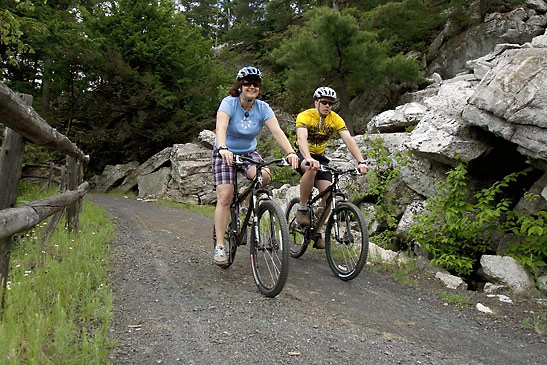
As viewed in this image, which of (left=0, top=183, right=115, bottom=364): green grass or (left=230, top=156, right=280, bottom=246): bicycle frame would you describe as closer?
(left=0, top=183, right=115, bottom=364): green grass

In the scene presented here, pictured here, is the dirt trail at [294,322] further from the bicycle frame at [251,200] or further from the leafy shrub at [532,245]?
the leafy shrub at [532,245]

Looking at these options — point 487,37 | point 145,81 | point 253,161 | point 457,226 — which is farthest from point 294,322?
point 145,81

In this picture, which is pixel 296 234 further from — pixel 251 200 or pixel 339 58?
pixel 339 58

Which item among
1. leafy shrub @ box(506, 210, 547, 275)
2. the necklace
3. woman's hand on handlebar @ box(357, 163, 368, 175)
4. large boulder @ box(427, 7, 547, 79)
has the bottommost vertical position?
leafy shrub @ box(506, 210, 547, 275)

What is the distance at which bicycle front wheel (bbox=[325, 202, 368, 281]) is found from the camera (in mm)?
4234

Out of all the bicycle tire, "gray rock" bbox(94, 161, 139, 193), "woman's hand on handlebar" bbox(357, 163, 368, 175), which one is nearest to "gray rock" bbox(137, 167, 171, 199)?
"gray rock" bbox(94, 161, 139, 193)

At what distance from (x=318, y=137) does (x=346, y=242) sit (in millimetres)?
1549

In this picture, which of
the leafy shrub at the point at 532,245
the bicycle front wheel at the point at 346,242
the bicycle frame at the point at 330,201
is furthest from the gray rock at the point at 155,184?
the leafy shrub at the point at 532,245

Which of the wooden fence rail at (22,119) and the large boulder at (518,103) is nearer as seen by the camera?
the wooden fence rail at (22,119)

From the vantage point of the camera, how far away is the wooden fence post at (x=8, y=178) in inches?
100

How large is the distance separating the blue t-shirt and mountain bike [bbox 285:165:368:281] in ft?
3.00

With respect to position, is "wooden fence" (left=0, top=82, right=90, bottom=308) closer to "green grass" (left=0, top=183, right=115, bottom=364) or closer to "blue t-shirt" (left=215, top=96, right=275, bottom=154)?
"green grass" (left=0, top=183, right=115, bottom=364)

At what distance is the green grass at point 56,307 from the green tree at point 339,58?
10454 millimetres

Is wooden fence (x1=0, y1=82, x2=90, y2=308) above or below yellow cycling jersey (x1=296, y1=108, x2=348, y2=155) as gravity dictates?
below
